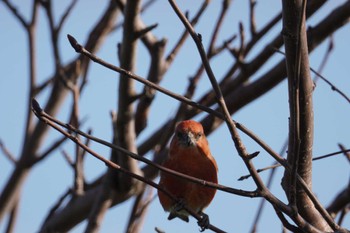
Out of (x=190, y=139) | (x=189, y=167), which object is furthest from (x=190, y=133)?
(x=189, y=167)

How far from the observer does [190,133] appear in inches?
197

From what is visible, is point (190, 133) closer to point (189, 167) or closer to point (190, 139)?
point (190, 139)

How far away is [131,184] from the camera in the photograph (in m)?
4.91

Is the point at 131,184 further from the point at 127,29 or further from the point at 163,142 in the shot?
the point at 127,29

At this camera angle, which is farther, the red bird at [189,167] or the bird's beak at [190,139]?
the bird's beak at [190,139]

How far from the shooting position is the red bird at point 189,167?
4828mm

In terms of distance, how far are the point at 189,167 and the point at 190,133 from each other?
0.28 metres

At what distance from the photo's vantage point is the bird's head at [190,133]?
16.4 ft

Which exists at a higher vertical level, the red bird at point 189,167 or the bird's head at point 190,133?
the bird's head at point 190,133

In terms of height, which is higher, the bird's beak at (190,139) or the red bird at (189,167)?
the bird's beak at (190,139)

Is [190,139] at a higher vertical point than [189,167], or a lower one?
higher

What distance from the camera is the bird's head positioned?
5.00 metres

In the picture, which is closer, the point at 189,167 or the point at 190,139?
the point at 189,167

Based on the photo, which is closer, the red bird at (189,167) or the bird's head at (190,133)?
the red bird at (189,167)
